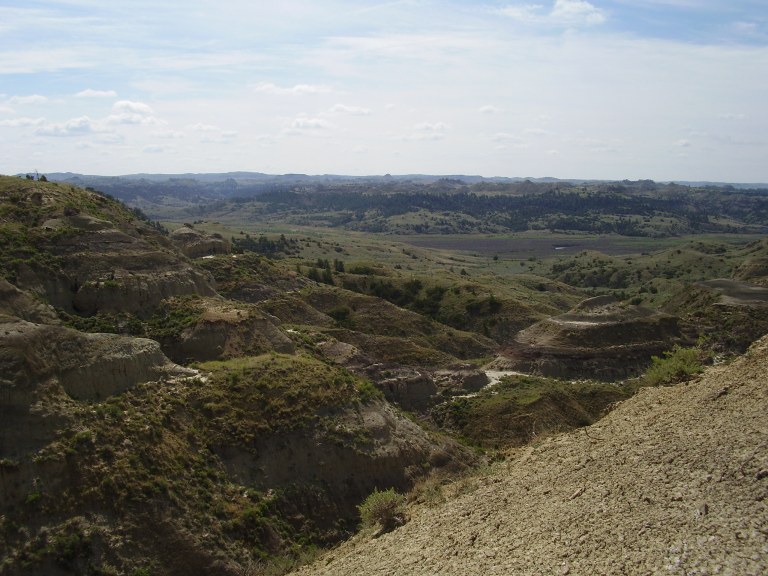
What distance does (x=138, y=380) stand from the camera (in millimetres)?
31250

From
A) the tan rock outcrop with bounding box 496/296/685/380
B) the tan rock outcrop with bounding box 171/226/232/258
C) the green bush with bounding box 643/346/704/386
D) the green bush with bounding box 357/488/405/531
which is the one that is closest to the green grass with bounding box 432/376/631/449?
the tan rock outcrop with bounding box 496/296/685/380

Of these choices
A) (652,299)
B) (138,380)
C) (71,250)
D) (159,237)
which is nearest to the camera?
(138,380)

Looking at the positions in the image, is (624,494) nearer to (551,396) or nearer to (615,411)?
(615,411)

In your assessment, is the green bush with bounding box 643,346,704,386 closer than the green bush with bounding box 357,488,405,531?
No

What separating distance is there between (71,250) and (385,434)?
23.7 meters

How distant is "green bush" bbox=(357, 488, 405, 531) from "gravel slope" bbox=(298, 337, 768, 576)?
2.20 feet

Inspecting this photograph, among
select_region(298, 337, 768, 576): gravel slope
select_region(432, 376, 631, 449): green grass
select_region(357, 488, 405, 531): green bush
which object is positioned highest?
select_region(298, 337, 768, 576): gravel slope

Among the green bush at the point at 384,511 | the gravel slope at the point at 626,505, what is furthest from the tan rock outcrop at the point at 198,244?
the gravel slope at the point at 626,505

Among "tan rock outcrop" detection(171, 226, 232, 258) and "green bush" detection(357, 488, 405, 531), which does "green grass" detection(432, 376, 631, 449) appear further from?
"tan rock outcrop" detection(171, 226, 232, 258)

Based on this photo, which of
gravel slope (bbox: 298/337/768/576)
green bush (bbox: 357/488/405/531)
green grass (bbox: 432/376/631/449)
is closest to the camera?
gravel slope (bbox: 298/337/768/576)

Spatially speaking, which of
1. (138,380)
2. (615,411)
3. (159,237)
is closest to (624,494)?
(615,411)

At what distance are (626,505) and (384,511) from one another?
8473 millimetres

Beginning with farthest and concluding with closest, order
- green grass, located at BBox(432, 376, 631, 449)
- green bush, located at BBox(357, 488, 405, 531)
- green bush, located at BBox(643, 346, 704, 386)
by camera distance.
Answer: green grass, located at BBox(432, 376, 631, 449)
green bush, located at BBox(643, 346, 704, 386)
green bush, located at BBox(357, 488, 405, 531)

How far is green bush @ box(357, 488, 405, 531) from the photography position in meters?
20.6
